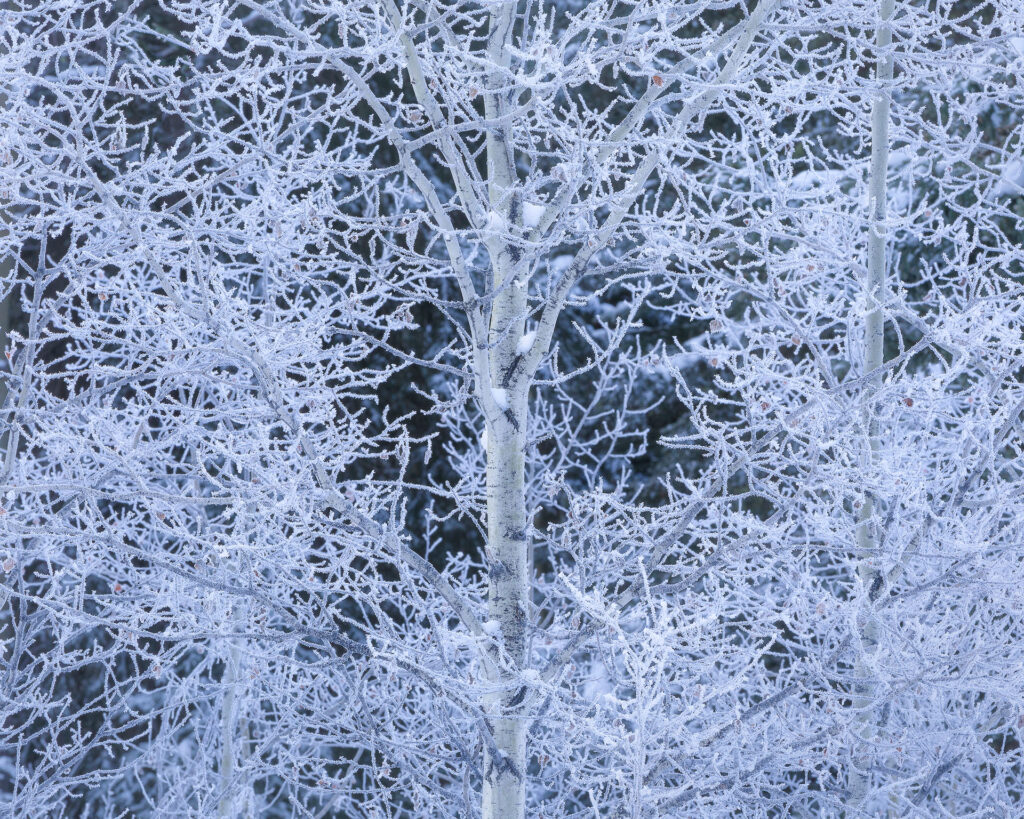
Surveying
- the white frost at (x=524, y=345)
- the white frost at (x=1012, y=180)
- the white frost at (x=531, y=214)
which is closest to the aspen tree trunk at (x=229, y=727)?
the white frost at (x=524, y=345)

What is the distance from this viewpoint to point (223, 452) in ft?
11.2

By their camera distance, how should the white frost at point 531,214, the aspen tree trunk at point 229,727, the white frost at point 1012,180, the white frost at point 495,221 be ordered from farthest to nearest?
the white frost at point 1012,180 → the aspen tree trunk at point 229,727 → the white frost at point 531,214 → the white frost at point 495,221

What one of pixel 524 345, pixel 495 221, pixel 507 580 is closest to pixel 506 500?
pixel 507 580

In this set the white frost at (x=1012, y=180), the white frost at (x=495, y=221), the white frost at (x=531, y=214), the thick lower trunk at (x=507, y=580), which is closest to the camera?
the white frost at (x=495, y=221)

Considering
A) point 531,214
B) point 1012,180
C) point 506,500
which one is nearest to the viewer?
point 531,214

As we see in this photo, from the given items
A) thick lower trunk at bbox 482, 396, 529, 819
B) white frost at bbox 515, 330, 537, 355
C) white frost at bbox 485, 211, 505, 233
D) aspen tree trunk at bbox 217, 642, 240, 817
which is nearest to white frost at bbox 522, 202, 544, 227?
white frost at bbox 485, 211, 505, 233

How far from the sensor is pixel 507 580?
4.16 meters

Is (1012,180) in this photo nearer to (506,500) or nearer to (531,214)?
(531,214)

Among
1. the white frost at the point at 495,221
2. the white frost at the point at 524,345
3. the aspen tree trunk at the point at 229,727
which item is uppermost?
the white frost at the point at 495,221

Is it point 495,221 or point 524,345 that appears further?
point 524,345

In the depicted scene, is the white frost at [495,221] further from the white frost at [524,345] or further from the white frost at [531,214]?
the white frost at [524,345]

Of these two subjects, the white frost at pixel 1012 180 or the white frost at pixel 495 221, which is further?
the white frost at pixel 1012 180

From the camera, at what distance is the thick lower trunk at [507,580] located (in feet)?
13.5

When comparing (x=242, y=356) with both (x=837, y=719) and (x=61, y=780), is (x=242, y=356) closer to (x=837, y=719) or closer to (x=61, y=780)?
(x=837, y=719)
